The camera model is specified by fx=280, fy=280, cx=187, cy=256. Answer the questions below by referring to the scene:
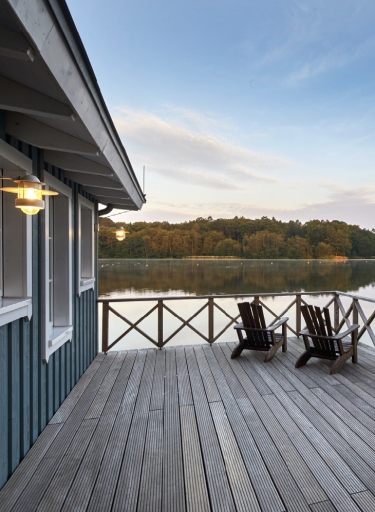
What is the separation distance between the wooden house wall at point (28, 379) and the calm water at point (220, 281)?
7.05 m

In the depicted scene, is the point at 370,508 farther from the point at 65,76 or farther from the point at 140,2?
the point at 140,2

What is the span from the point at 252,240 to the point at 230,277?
338 centimetres

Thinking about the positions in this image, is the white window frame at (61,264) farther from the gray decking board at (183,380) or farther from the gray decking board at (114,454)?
the gray decking board at (183,380)

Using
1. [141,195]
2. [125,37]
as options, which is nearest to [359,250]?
[125,37]

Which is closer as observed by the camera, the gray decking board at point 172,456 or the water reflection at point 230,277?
the gray decking board at point 172,456

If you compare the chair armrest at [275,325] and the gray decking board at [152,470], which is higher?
the chair armrest at [275,325]

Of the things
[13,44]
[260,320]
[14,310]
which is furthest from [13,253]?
[260,320]

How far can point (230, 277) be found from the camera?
17625 mm

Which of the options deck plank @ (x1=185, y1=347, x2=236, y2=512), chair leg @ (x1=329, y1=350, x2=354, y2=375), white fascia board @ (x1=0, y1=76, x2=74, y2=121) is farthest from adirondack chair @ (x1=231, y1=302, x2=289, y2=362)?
white fascia board @ (x1=0, y1=76, x2=74, y2=121)

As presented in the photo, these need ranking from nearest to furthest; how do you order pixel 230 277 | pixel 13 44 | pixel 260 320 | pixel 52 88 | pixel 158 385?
pixel 13 44 → pixel 52 88 → pixel 158 385 → pixel 260 320 → pixel 230 277

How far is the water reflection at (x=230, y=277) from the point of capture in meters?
13.5

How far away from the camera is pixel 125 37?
26.2 feet

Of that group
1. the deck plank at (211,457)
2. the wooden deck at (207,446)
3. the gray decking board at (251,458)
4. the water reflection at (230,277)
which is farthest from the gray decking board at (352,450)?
the water reflection at (230,277)

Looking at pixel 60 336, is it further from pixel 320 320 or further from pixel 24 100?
pixel 320 320
